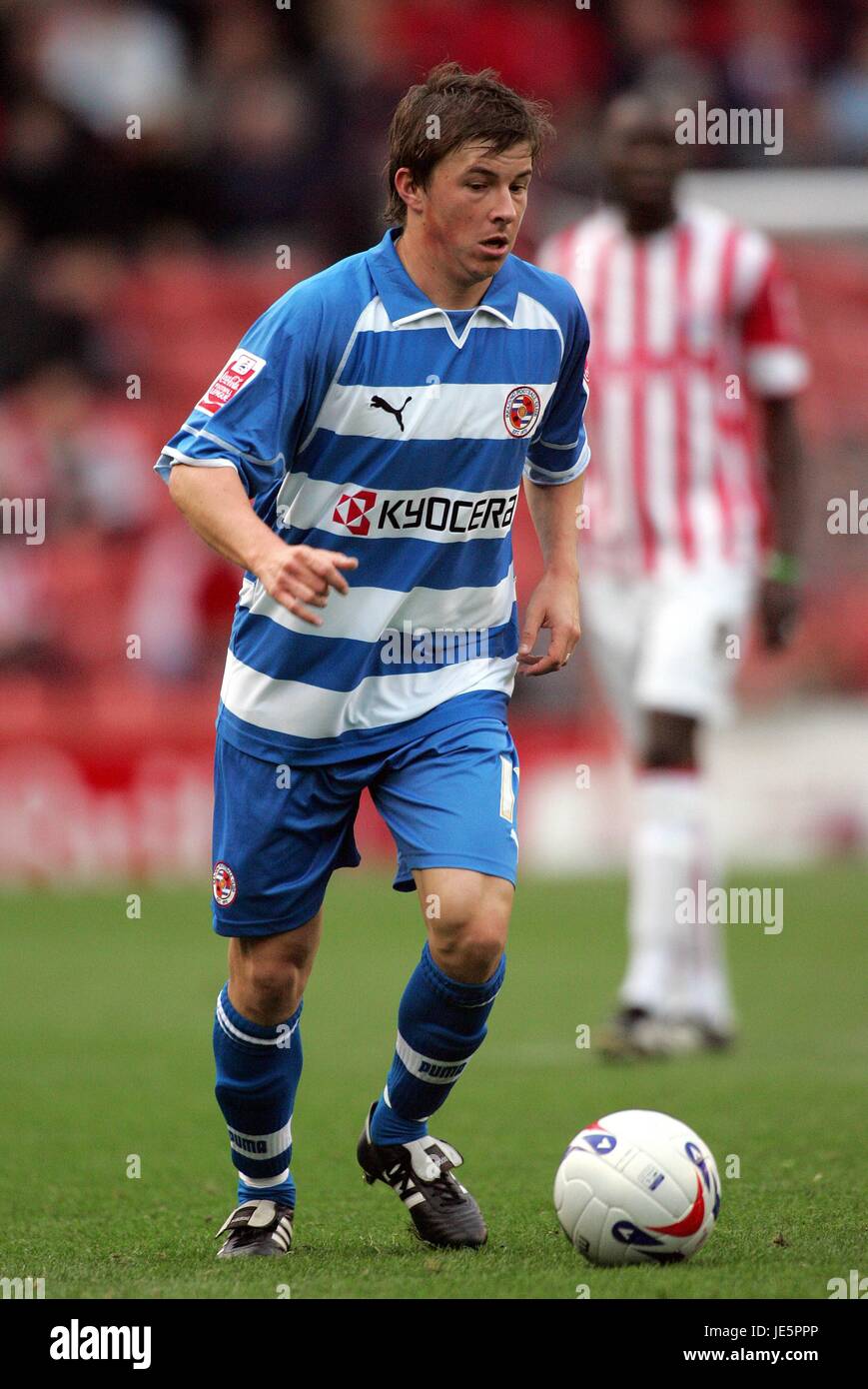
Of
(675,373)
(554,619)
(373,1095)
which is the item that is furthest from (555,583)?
(675,373)

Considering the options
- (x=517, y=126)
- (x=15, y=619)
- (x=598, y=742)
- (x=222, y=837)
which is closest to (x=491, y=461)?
(x=517, y=126)

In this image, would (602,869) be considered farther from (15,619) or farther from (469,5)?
(469,5)

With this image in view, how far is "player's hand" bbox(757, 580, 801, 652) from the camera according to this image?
708 cm

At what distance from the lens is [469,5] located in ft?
53.7

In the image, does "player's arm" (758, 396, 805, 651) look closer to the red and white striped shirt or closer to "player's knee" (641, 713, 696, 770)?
the red and white striped shirt

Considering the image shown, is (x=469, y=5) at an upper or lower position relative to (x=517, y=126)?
upper

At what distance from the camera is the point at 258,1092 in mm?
4211

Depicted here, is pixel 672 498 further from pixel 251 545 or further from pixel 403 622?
pixel 251 545

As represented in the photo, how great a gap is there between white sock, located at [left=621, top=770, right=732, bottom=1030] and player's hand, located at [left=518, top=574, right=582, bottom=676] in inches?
111

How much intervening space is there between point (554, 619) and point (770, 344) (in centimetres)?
321

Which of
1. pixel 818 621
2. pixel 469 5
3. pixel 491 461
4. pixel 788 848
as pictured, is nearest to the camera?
pixel 491 461

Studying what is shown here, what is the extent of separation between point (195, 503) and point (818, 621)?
9819mm
